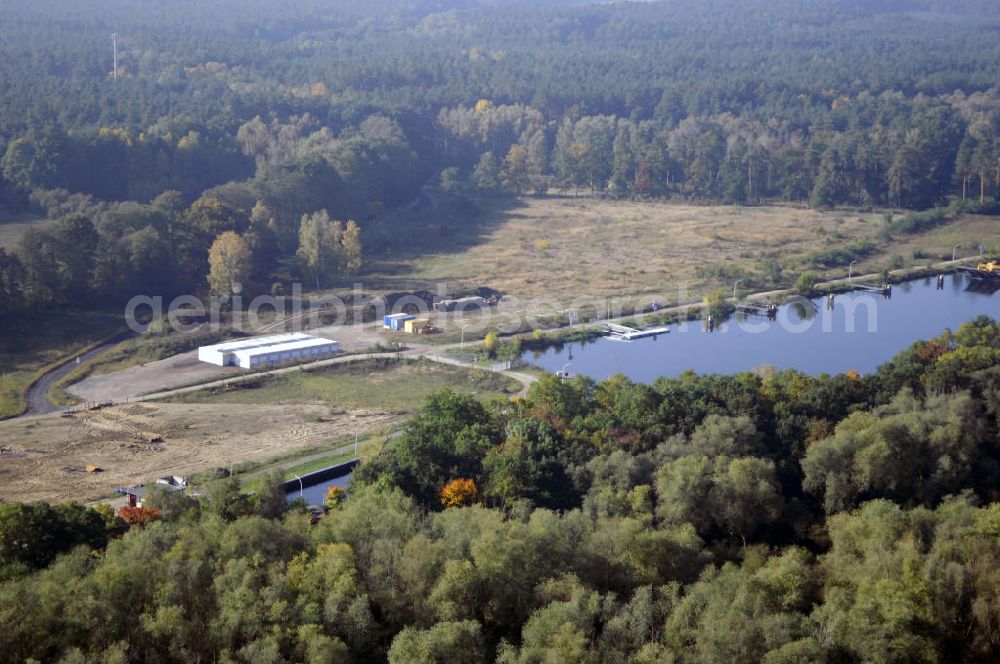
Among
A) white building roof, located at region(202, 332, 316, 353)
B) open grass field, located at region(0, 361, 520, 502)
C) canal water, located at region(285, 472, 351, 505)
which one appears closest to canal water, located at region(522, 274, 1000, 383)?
open grass field, located at region(0, 361, 520, 502)

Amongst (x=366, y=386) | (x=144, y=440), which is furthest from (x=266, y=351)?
(x=144, y=440)

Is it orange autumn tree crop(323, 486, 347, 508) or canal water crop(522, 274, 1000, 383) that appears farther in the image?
canal water crop(522, 274, 1000, 383)

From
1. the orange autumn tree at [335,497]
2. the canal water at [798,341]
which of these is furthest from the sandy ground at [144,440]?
the canal water at [798,341]

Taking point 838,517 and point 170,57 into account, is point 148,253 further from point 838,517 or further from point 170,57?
point 170,57

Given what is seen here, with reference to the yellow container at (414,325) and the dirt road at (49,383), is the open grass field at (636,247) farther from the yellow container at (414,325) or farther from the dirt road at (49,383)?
the dirt road at (49,383)

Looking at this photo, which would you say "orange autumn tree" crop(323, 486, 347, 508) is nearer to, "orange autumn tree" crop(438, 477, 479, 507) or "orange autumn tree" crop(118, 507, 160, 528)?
"orange autumn tree" crop(438, 477, 479, 507)

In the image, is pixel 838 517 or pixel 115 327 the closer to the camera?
pixel 838 517

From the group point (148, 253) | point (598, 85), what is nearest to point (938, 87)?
point (598, 85)
